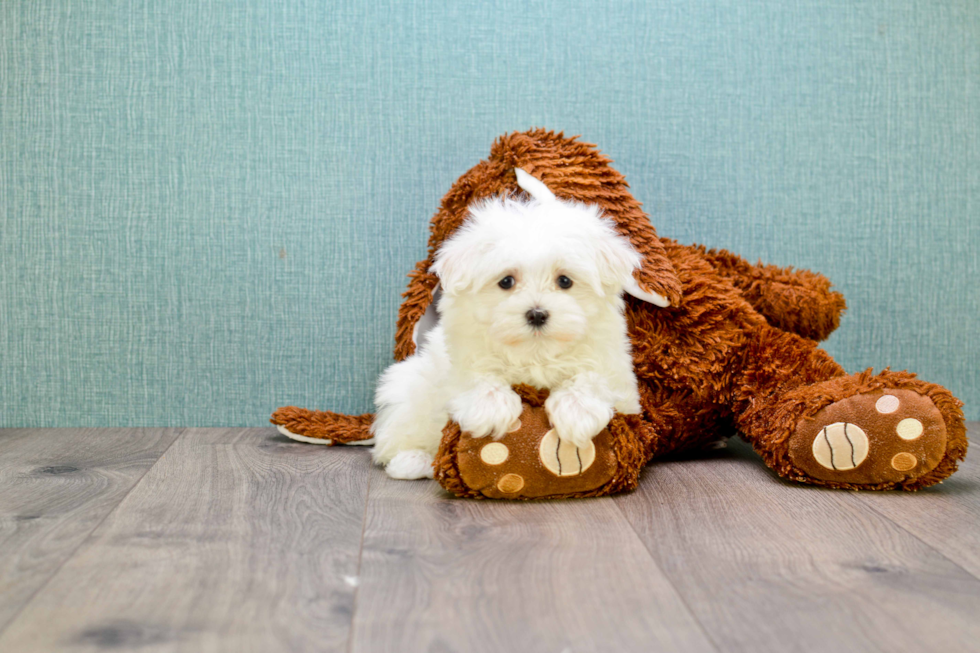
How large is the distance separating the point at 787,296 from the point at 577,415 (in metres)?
0.60

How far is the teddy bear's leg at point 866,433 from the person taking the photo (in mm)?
1259

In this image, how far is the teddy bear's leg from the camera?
1.26 m

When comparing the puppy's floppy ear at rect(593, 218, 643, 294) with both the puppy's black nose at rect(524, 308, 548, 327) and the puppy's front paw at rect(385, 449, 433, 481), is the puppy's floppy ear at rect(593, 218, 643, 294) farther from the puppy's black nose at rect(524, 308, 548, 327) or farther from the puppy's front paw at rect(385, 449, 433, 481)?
the puppy's front paw at rect(385, 449, 433, 481)

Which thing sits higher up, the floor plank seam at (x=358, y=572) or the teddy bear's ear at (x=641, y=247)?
the teddy bear's ear at (x=641, y=247)

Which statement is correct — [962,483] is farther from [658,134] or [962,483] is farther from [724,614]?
[658,134]

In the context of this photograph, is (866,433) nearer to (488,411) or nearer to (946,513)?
(946,513)

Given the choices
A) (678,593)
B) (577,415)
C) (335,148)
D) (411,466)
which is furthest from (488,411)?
(335,148)

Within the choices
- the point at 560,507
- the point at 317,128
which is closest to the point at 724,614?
the point at 560,507

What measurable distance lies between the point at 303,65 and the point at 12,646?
130 centimetres

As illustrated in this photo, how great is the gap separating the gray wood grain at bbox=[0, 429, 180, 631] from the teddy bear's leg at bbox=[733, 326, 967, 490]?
41.3 inches

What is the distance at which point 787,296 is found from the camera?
1.58 metres

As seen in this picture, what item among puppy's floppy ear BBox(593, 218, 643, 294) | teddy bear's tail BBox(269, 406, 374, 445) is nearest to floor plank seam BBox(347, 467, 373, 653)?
teddy bear's tail BBox(269, 406, 374, 445)

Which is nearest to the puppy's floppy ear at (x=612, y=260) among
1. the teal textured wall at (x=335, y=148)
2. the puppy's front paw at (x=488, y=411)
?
the puppy's front paw at (x=488, y=411)

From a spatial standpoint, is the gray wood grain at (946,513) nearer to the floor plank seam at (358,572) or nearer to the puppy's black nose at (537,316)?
the puppy's black nose at (537,316)
